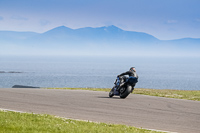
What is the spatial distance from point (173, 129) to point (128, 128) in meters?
1.69

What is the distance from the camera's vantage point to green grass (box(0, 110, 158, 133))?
10.0 m

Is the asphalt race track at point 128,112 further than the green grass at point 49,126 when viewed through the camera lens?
Yes

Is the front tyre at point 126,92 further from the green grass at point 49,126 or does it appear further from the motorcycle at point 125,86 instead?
the green grass at point 49,126

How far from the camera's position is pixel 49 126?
10562 mm

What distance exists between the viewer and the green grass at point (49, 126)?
10.0 m

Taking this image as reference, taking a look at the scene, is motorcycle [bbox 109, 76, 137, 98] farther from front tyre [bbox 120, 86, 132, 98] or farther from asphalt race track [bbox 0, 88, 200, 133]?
asphalt race track [bbox 0, 88, 200, 133]

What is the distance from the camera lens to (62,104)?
17359 mm

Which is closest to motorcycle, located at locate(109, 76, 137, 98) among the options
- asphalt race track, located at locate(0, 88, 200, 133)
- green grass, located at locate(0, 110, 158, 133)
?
asphalt race track, located at locate(0, 88, 200, 133)

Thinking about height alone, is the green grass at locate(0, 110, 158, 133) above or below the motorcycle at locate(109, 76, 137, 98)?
below

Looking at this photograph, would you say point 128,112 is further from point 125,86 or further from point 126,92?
point 125,86

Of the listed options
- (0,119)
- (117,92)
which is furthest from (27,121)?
(117,92)

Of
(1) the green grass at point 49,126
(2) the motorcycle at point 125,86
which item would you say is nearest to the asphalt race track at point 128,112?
(1) the green grass at point 49,126

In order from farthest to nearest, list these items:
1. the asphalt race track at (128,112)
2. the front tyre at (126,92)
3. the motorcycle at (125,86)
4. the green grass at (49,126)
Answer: the front tyre at (126,92) → the motorcycle at (125,86) → the asphalt race track at (128,112) → the green grass at (49,126)

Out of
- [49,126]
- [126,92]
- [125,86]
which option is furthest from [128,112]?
[125,86]
